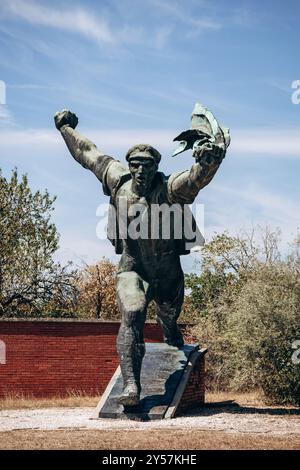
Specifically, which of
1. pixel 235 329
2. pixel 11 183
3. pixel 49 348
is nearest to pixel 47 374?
pixel 49 348

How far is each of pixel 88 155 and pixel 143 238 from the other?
156 centimetres

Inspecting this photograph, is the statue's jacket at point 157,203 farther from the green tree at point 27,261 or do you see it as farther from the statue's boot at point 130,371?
the green tree at point 27,261

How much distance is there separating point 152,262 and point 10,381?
895 cm

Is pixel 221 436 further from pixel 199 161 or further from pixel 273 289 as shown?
pixel 273 289

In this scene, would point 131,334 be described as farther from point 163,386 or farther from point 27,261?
point 27,261

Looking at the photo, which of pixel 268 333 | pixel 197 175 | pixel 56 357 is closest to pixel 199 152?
pixel 197 175

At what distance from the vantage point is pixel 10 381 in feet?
55.9

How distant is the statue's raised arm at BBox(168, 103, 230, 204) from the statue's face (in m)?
0.27

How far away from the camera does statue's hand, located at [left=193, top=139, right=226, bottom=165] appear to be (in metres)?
8.10

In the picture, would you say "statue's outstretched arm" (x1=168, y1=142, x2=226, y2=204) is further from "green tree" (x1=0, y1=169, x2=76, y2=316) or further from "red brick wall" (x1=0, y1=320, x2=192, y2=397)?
"green tree" (x1=0, y1=169, x2=76, y2=316)

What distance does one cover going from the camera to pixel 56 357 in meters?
17.2

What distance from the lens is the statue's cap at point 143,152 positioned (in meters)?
8.98

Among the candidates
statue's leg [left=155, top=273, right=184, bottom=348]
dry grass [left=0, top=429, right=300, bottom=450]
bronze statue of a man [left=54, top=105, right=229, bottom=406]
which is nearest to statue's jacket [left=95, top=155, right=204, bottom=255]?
bronze statue of a man [left=54, top=105, right=229, bottom=406]

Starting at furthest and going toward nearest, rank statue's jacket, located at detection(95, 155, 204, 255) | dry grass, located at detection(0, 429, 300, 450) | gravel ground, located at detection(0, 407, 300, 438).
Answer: statue's jacket, located at detection(95, 155, 204, 255) → gravel ground, located at detection(0, 407, 300, 438) → dry grass, located at detection(0, 429, 300, 450)
